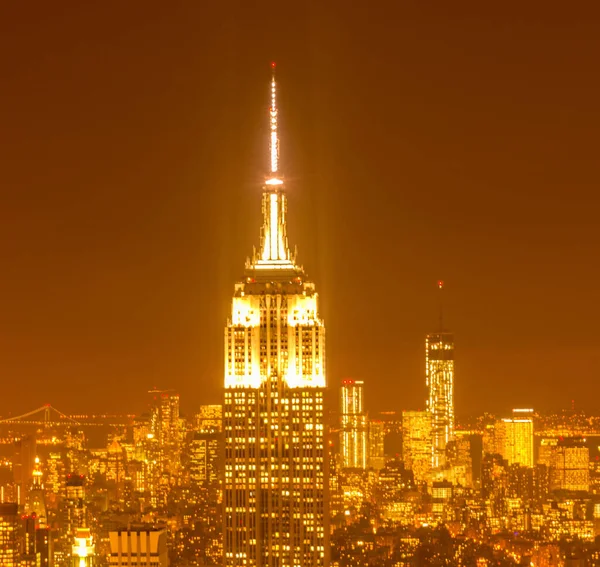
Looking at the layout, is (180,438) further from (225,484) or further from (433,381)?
(225,484)

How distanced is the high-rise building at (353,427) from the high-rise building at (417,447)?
2.50 meters

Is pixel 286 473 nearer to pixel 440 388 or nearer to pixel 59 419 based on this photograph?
pixel 59 419

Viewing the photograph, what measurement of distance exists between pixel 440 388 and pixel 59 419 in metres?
11.2

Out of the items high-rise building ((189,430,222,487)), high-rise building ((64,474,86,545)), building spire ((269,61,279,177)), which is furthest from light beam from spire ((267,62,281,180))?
high-rise building ((64,474,86,545))

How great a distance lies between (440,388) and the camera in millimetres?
39375

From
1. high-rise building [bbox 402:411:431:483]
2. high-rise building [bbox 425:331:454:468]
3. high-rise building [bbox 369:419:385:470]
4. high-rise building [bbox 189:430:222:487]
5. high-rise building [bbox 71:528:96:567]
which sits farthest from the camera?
high-rise building [bbox 402:411:431:483]

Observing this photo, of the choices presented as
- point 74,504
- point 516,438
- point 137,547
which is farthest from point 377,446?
point 137,547

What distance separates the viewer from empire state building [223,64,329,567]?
2164 centimetres

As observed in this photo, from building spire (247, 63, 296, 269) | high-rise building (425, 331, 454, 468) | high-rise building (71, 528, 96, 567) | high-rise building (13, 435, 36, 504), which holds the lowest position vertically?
high-rise building (71, 528, 96, 567)

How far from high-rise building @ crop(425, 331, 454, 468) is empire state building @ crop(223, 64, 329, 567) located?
9.05m

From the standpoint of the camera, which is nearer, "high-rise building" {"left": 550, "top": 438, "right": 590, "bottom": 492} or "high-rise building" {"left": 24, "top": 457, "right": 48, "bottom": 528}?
"high-rise building" {"left": 24, "top": 457, "right": 48, "bottom": 528}

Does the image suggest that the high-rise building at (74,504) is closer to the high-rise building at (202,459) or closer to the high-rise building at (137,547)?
the high-rise building at (202,459)

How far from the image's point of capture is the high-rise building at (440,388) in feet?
108

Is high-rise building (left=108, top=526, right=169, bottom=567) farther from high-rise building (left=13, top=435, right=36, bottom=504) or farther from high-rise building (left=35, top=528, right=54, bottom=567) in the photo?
high-rise building (left=13, top=435, right=36, bottom=504)
